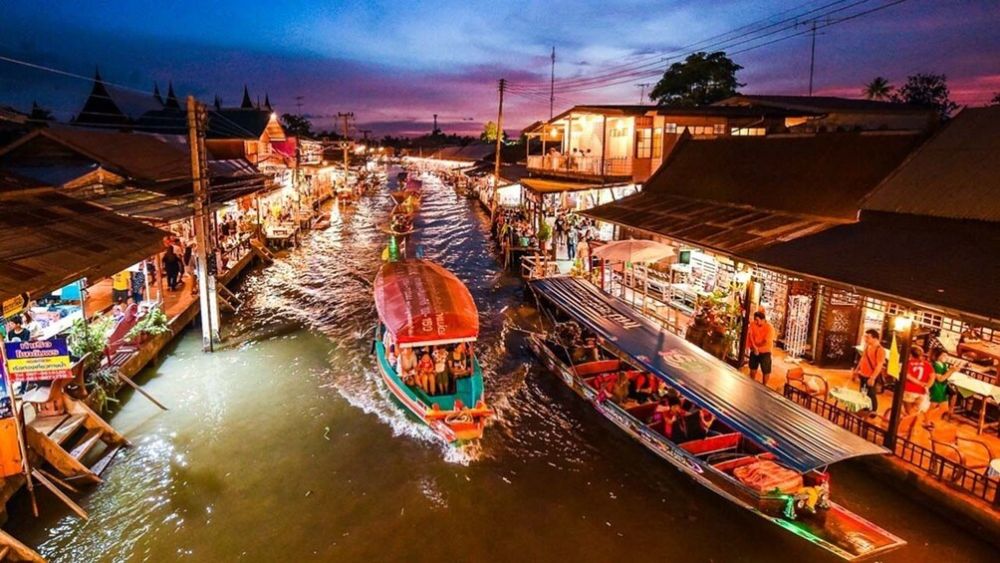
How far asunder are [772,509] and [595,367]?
21.5 feet

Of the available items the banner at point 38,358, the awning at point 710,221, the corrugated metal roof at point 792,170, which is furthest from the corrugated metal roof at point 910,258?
the banner at point 38,358

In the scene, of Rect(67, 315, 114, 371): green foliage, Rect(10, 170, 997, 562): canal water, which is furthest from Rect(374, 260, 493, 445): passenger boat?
Rect(67, 315, 114, 371): green foliage

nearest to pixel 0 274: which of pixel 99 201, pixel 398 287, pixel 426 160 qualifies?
pixel 398 287

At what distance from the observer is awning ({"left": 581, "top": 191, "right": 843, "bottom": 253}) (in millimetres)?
13508

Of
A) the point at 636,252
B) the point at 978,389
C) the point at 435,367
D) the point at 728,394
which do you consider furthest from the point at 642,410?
the point at 636,252

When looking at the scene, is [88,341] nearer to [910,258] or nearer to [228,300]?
[228,300]

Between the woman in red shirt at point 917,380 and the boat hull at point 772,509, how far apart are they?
312 centimetres

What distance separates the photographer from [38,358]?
989 cm

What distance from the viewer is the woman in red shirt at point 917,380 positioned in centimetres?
1066

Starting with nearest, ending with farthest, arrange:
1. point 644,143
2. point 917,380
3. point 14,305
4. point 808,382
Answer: point 14,305
point 917,380
point 808,382
point 644,143

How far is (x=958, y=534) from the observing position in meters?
9.37

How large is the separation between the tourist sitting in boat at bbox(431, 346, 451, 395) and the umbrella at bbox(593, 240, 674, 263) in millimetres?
6977

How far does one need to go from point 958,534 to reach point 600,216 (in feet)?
45.8

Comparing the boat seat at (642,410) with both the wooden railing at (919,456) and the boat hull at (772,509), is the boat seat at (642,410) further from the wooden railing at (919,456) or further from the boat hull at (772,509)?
the wooden railing at (919,456)
